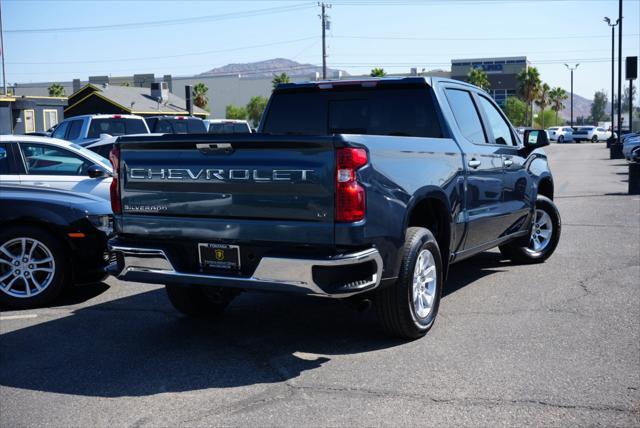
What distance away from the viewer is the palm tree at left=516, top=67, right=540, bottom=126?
3728 inches

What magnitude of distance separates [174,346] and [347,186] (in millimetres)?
1969

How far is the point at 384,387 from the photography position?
186 inches

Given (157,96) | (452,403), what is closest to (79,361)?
(452,403)

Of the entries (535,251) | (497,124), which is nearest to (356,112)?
(497,124)

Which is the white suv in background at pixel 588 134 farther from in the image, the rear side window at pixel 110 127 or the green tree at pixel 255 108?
the rear side window at pixel 110 127

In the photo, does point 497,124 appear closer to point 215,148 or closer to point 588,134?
point 215,148

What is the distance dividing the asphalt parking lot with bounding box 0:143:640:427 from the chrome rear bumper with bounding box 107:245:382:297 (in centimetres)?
58

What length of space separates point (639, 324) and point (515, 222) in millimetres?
→ 2079

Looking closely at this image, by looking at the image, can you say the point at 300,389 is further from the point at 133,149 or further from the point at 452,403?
the point at 133,149

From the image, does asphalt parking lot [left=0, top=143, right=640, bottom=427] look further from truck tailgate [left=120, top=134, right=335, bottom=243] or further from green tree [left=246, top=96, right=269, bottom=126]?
green tree [left=246, top=96, right=269, bottom=126]

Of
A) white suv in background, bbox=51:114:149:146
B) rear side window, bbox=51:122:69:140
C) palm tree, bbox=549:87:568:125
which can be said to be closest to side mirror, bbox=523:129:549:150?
white suv in background, bbox=51:114:149:146

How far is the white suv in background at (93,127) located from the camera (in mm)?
19391

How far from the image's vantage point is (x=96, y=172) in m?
9.45

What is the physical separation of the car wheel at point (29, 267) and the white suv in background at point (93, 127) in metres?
12.4
